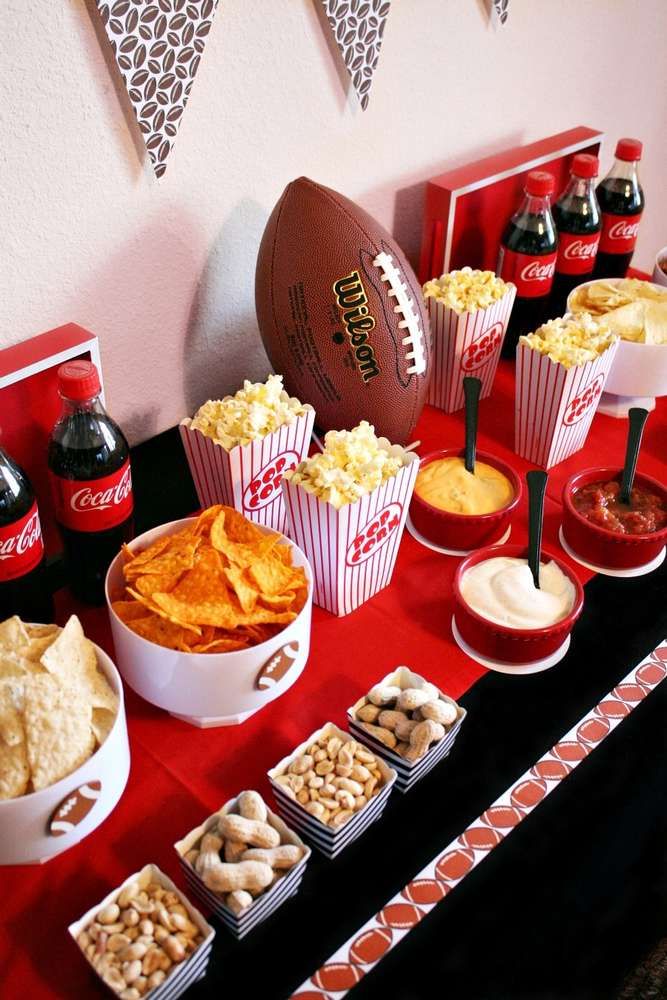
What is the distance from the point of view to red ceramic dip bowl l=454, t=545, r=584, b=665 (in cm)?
116

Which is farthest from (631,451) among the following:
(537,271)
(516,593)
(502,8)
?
(502,8)

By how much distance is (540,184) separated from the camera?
159 centimetres

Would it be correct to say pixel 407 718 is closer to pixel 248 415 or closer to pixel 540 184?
pixel 248 415

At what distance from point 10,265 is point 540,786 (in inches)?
34.9

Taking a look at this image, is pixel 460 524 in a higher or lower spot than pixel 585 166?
lower

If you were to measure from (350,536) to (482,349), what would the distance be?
1.88 feet

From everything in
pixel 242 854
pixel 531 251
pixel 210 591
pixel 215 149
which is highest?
pixel 215 149

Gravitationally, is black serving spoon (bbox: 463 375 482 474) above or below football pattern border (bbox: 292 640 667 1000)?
above

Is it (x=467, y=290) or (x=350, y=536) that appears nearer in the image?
(x=350, y=536)

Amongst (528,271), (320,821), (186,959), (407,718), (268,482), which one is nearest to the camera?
(186,959)

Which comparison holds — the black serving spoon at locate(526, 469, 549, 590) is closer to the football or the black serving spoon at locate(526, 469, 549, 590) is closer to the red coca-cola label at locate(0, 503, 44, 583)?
the football

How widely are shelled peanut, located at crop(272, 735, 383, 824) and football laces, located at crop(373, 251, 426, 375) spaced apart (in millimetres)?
590

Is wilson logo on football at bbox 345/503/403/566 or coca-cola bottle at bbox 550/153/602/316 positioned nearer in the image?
wilson logo on football at bbox 345/503/403/566

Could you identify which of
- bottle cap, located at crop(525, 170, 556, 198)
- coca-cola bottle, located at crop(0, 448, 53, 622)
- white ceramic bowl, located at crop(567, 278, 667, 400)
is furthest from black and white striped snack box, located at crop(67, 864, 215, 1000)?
bottle cap, located at crop(525, 170, 556, 198)
